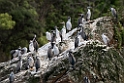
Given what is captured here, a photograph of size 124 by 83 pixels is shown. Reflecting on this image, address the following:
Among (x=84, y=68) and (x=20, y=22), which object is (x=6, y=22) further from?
(x=84, y=68)

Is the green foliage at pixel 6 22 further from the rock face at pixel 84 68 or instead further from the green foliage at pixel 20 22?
the rock face at pixel 84 68

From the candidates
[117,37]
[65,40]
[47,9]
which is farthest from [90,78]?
[47,9]

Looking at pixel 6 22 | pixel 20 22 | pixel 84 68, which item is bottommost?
pixel 84 68

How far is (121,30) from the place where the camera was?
774 inches

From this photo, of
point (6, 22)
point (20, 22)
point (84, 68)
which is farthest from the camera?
point (20, 22)

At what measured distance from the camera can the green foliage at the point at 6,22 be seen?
94.7 feet

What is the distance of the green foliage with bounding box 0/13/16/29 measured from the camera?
28.9m

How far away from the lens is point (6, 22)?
1152 inches

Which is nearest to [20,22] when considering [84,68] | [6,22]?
[6,22]

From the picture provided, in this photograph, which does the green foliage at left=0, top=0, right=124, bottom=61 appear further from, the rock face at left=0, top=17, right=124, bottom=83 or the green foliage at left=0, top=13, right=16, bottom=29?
the rock face at left=0, top=17, right=124, bottom=83

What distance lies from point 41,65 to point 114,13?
5.36 meters

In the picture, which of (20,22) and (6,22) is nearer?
(6,22)

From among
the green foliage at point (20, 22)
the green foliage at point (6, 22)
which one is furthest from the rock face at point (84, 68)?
the green foliage at point (6, 22)

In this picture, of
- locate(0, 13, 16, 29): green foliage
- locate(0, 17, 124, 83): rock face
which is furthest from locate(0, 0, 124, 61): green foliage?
locate(0, 17, 124, 83): rock face
